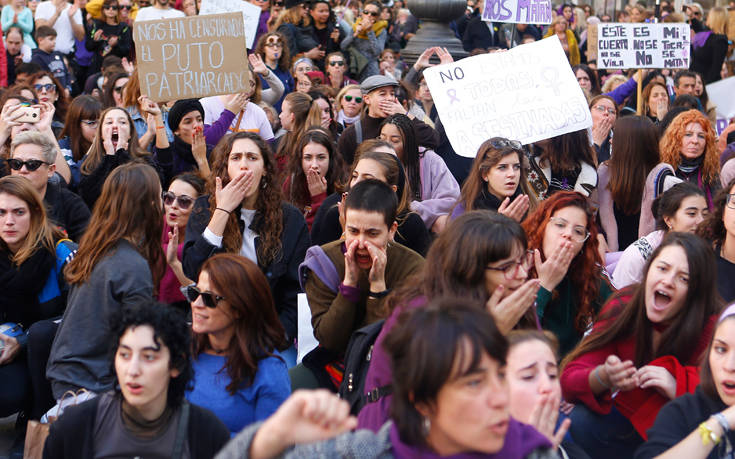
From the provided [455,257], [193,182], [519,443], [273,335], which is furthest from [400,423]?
[193,182]

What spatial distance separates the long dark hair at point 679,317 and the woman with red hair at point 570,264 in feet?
1.55

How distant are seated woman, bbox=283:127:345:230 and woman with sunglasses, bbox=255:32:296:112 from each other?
12.7 feet

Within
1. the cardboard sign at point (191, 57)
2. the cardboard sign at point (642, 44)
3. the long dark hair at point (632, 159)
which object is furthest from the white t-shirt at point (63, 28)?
the long dark hair at point (632, 159)

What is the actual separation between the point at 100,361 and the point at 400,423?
7.47 feet

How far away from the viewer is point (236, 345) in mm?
3824

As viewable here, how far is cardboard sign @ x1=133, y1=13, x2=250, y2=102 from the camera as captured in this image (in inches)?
271

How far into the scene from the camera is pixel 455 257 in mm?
3387

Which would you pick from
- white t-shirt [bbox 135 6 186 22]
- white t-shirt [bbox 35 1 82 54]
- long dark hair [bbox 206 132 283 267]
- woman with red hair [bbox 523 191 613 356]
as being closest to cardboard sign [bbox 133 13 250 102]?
long dark hair [bbox 206 132 283 267]

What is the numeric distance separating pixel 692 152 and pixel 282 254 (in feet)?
12.0

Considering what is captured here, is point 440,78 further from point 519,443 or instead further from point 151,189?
point 519,443

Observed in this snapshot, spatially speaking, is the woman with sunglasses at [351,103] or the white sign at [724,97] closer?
the woman with sunglasses at [351,103]

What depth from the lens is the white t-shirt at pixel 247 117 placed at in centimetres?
775

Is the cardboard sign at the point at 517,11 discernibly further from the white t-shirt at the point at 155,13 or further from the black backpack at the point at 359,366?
the black backpack at the point at 359,366

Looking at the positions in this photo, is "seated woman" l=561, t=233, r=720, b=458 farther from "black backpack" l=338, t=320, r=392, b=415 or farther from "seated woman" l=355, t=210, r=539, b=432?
"black backpack" l=338, t=320, r=392, b=415
